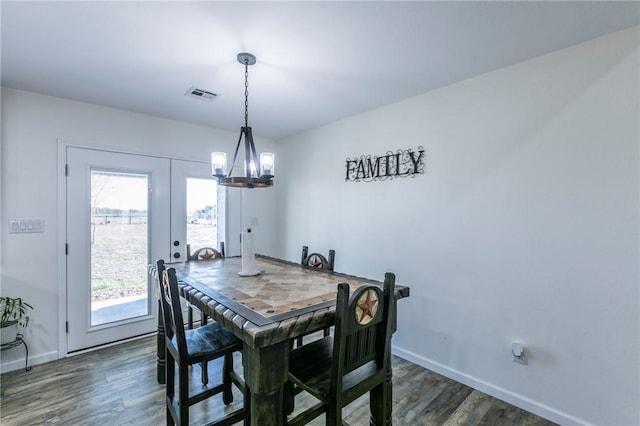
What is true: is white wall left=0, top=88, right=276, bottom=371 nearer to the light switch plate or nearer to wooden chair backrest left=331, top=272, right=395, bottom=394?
the light switch plate

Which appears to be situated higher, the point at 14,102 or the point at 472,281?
the point at 14,102

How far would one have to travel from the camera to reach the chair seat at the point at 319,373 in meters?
1.34

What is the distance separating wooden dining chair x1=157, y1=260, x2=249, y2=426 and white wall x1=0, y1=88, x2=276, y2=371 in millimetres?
1823

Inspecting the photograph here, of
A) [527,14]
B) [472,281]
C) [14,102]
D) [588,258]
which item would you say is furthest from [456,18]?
[14,102]

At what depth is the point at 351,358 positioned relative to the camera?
4.28ft

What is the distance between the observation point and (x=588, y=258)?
1825 mm

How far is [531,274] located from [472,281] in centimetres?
41

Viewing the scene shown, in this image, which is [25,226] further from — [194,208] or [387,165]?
[387,165]

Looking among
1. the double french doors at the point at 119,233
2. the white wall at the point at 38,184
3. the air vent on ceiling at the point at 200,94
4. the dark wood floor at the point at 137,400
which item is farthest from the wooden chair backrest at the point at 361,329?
the white wall at the point at 38,184

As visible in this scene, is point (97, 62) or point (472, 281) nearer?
point (97, 62)

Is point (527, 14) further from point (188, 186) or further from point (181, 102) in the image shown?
point (188, 186)

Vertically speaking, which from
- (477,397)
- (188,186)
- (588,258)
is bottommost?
(477,397)

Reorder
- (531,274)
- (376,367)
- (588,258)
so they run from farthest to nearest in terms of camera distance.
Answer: (531,274)
(588,258)
(376,367)

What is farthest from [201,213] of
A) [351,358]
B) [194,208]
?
[351,358]
